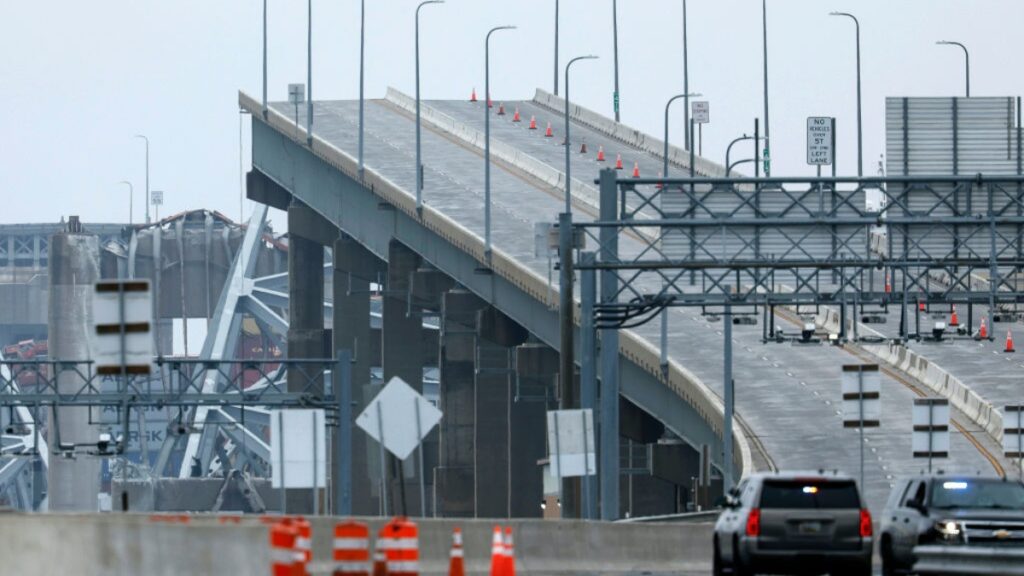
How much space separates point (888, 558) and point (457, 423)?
78.8 meters

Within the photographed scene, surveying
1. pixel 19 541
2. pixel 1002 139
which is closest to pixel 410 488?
pixel 1002 139

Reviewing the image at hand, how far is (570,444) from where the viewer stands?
39188mm

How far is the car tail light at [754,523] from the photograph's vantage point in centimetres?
2831

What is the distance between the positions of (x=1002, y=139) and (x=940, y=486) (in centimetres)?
2657

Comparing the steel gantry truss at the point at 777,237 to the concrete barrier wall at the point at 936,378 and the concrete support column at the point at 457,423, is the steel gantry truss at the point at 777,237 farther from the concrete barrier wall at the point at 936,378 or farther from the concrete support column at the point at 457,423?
the concrete support column at the point at 457,423

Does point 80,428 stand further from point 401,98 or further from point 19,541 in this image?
point 19,541

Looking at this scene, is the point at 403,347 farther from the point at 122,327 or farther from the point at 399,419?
the point at 122,327

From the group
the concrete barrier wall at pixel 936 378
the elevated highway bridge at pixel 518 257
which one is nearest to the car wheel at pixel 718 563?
the elevated highway bridge at pixel 518 257

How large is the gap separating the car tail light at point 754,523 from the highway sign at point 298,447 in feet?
33.6

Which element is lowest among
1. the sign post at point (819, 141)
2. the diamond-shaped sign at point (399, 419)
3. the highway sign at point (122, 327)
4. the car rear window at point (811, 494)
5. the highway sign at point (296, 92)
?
the car rear window at point (811, 494)

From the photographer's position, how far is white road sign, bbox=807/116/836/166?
82.8 m

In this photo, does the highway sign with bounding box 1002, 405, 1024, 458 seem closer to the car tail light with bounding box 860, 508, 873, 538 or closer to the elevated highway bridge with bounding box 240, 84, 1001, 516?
the elevated highway bridge with bounding box 240, 84, 1001, 516

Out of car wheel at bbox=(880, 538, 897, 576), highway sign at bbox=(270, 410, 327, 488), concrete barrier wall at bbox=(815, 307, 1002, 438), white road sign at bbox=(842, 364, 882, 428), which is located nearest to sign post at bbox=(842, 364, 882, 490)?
white road sign at bbox=(842, 364, 882, 428)

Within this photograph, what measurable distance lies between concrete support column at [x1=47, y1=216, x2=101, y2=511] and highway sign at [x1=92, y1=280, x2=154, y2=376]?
80.1 meters
